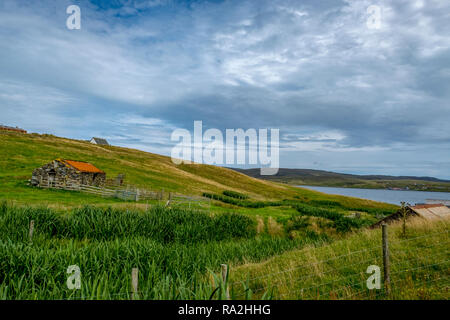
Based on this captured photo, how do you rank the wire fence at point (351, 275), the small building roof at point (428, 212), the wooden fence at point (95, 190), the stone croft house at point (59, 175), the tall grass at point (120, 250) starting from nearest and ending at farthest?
the tall grass at point (120, 250), the wire fence at point (351, 275), the small building roof at point (428, 212), the wooden fence at point (95, 190), the stone croft house at point (59, 175)

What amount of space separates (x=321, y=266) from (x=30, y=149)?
6068 cm

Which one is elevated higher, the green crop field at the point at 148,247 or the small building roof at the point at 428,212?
the small building roof at the point at 428,212

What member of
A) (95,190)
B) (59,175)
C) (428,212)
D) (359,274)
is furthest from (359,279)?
(59,175)

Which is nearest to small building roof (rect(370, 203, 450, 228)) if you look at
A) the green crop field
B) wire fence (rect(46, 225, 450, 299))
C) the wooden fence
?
the green crop field

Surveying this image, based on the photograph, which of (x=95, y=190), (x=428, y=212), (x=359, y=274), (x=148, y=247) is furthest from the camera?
(x=95, y=190)

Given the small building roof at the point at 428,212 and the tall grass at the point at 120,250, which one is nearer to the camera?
the tall grass at the point at 120,250

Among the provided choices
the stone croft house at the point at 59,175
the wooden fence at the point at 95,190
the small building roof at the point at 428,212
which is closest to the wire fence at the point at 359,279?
the small building roof at the point at 428,212

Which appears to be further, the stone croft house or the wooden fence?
the stone croft house

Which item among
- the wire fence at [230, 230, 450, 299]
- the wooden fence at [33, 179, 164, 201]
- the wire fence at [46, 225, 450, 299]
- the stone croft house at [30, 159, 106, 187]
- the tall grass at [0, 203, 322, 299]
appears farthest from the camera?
the stone croft house at [30, 159, 106, 187]

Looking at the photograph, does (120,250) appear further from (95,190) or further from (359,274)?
(95,190)

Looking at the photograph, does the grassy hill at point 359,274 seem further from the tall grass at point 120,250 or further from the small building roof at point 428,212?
the small building roof at point 428,212

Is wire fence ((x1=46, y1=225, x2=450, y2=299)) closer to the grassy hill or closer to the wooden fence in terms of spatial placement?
the grassy hill

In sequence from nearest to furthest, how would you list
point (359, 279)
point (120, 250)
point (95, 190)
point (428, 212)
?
point (359, 279) < point (120, 250) < point (428, 212) < point (95, 190)
